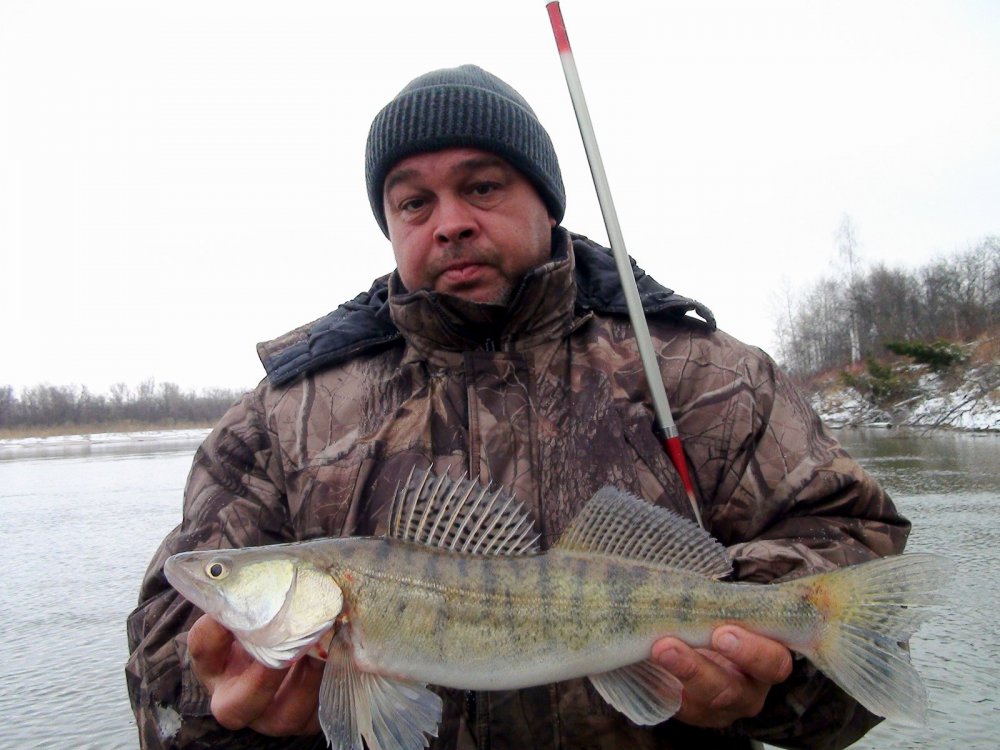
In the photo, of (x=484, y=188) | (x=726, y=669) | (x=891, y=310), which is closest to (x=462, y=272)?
(x=484, y=188)

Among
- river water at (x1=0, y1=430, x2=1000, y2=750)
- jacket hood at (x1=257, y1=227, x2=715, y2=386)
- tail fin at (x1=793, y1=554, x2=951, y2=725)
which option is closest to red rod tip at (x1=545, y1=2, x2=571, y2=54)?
jacket hood at (x1=257, y1=227, x2=715, y2=386)

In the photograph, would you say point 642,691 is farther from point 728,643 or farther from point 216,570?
point 216,570

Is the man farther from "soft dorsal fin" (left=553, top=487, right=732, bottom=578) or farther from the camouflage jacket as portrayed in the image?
"soft dorsal fin" (left=553, top=487, right=732, bottom=578)

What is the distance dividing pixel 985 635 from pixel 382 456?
7.62 meters

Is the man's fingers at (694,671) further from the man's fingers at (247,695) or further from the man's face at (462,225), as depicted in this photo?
the man's face at (462,225)

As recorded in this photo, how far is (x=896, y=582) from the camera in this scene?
250 centimetres

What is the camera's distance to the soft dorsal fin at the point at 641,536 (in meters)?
2.71

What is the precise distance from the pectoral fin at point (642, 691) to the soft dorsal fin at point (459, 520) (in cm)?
51

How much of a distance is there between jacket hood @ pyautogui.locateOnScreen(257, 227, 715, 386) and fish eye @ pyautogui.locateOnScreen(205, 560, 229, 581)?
3.21 ft

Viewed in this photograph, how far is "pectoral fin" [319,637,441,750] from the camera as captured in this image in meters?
2.41

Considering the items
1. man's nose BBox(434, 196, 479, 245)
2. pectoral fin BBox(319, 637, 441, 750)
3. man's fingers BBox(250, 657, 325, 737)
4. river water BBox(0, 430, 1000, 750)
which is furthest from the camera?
river water BBox(0, 430, 1000, 750)

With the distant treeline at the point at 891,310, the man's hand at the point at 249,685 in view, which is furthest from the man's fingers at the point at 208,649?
the distant treeline at the point at 891,310

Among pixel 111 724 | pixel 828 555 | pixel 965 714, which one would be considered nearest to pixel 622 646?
pixel 828 555

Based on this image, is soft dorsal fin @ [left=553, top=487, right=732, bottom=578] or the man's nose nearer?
soft dorsal fin @ [left=553, top=487, right=732, bottom=578]
